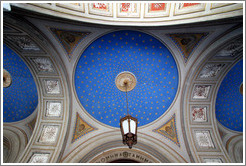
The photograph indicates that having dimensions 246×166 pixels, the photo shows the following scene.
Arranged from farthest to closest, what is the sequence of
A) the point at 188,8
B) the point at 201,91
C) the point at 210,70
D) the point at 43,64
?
the point at 201,91 < the point at 210,70 < the point at 43,64 < the point at 188,8

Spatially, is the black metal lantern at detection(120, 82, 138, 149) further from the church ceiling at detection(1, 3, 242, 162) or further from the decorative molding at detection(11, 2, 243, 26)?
the decorative molding at detection(11, 2, 243, 26)

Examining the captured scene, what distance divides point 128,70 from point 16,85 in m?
5.45

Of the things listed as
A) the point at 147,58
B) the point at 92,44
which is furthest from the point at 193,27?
the point at 92,44

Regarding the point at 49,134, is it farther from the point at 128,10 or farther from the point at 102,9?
the point at 128,10

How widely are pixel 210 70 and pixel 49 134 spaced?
25.4 feet

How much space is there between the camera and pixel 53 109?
760cm

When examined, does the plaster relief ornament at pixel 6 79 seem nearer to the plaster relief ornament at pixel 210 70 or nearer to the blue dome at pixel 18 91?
the blue dome at pixel 18 91

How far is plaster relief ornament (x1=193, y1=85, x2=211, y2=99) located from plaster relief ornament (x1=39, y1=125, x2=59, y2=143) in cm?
664

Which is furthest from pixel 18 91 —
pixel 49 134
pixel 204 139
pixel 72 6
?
pixel 204 139

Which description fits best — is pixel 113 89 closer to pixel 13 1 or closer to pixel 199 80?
pixel 199 80

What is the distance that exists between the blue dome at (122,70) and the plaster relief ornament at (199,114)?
4.06 feet

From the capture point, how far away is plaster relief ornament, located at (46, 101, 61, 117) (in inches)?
299

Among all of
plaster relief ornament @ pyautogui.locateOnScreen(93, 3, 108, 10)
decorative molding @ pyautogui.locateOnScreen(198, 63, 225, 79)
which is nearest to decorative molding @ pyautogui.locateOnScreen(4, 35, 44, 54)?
plaster relief ornament @ pyautogui.locateOnScreen(93, 3, 108, 10)

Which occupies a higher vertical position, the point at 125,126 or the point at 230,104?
the point at 230,104
